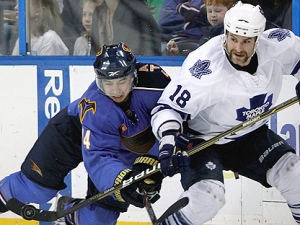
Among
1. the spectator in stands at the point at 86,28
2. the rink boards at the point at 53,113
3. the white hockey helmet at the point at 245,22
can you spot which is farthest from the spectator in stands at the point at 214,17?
the white hockey helmet at the point at 245,22

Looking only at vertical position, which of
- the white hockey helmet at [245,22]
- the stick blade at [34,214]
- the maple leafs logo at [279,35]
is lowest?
the stick blade at [34,214]

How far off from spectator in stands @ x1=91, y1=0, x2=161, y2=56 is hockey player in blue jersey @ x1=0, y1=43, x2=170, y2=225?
2.21 feet

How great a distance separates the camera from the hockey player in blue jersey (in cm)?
398

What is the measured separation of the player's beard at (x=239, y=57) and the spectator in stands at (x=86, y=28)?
1.37 m

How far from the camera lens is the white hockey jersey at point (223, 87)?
3.79 meters

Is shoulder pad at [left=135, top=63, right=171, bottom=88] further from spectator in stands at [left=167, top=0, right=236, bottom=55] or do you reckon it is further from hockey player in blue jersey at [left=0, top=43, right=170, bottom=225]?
spectator in stands at [left=167, top=0, right=236, bottom=55]

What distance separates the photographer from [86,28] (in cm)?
500

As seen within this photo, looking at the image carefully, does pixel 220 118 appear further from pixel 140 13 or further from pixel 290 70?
pixel 140 13

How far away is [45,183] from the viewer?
14.9 feet

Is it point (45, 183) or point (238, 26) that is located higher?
point (238, 26)

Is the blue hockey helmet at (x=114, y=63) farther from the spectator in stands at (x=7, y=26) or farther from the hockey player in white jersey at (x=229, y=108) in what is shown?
the spectator in stands at (x=7, y=26)

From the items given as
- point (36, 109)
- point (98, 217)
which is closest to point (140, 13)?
point (36, 109)

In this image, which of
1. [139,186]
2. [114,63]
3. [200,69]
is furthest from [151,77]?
[139,186]

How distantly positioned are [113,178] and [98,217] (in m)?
0.46
